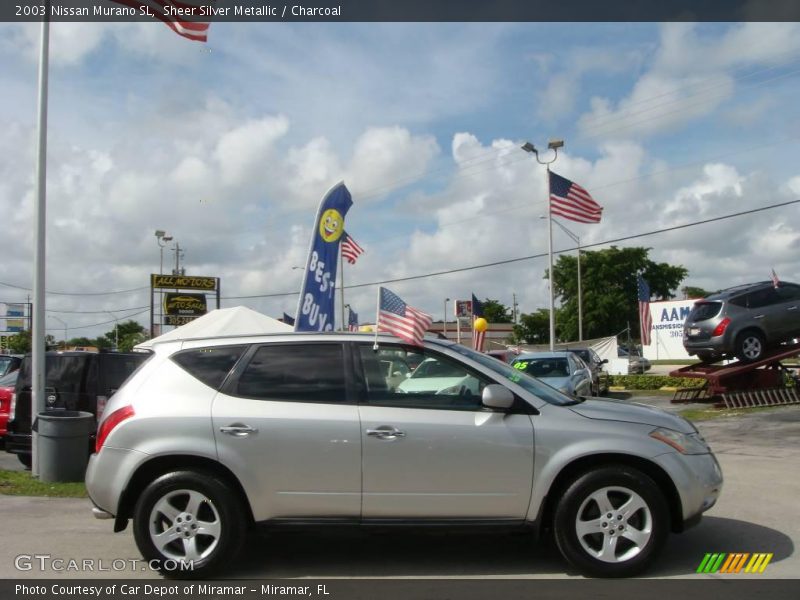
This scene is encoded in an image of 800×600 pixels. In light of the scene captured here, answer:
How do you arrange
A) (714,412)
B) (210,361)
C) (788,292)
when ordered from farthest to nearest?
(714,412), (788,292), (210,361)

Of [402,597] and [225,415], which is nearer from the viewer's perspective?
[402,597]

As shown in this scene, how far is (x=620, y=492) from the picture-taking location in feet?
17.0

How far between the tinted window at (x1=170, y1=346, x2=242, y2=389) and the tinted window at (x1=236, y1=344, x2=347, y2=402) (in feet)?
0.48

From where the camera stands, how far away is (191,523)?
5230mm

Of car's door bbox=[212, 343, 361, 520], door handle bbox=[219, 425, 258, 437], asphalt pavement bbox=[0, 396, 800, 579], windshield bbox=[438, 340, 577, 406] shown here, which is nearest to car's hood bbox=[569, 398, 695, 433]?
windshield bbox=[438, 340, 577, 406]

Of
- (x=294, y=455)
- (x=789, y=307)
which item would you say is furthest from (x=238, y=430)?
(x=789, y=307)

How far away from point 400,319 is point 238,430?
1.46 meters

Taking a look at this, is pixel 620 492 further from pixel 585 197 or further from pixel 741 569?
pixel 585 197

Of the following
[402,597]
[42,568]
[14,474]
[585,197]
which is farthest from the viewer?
[585,197]

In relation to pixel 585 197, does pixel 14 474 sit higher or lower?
lower

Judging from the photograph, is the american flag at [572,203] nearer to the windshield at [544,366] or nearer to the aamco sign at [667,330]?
the windshield at [544,366]

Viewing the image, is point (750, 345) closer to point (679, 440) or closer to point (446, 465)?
point (679, 440)

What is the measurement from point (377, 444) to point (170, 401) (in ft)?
5.03

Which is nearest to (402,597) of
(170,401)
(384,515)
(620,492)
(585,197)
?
(384,515)
